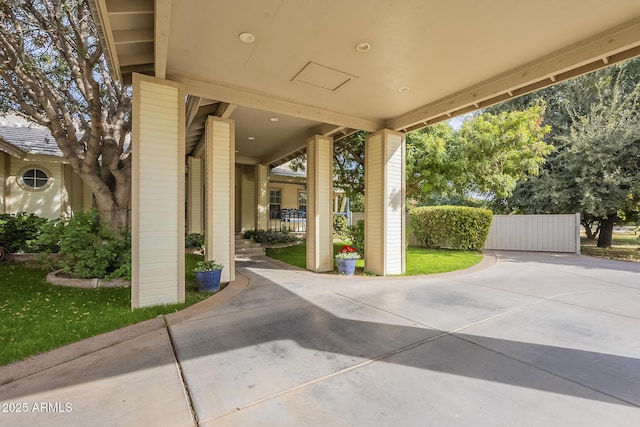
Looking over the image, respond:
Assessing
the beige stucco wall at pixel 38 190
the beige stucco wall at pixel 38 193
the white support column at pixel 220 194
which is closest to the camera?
the white support column at pixel 220 194

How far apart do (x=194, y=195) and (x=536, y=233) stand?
42.5 ft

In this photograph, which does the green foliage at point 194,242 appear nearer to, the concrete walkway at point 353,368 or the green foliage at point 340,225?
the concrete walkway at point 353,368

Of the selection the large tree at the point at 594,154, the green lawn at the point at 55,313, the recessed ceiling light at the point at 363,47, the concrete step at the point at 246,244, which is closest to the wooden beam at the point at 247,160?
the concrete step at the point at 246,244

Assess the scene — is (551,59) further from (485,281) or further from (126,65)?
(126,65)

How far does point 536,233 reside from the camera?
1130 cm

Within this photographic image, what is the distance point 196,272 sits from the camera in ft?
17.4

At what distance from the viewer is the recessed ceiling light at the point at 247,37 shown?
11.9ft

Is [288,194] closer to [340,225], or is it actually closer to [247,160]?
[340,225]

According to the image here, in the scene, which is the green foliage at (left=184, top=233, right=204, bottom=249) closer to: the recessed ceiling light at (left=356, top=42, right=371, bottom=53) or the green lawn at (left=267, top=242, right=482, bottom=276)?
the green lawn at (left=267, top=242, right=482, bottom=276)

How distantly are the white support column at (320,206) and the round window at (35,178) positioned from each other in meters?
9.42

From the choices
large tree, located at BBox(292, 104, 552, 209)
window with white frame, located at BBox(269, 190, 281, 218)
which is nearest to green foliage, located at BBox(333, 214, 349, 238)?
window with white frame, located at BBox(269, 190, 281, 218)

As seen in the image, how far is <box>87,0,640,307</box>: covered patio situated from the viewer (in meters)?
3.25

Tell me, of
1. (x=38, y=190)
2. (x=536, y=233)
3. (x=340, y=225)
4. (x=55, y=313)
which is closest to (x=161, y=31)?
(x=55, y=313)

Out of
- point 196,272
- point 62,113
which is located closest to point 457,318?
point 196,272
